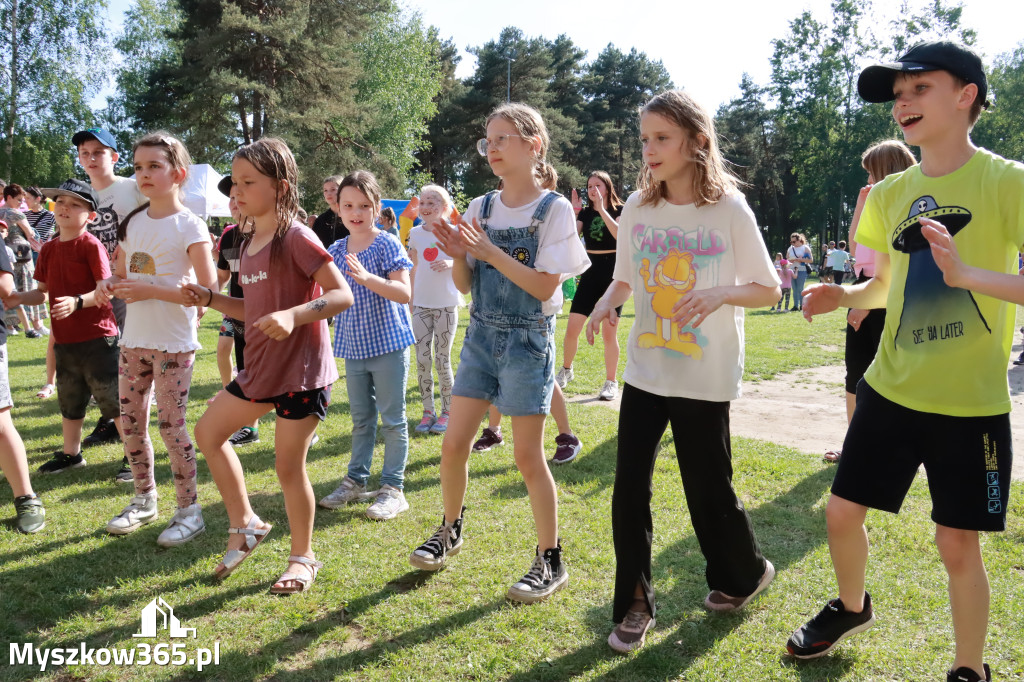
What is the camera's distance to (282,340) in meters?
3.32

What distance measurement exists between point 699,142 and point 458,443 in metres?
1.73

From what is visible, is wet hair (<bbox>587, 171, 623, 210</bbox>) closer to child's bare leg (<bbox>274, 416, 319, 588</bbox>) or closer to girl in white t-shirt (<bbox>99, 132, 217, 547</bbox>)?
girl in white t-shirt (<bbox>99, 132, 217, 547</bbox>)

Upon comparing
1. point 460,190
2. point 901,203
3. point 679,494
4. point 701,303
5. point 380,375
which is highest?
point 460,190

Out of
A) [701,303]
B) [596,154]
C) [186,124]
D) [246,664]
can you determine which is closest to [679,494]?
[701,303]

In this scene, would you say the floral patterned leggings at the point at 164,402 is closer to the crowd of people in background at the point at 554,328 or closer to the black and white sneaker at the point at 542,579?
the crowd of people in background at the point at 554,328

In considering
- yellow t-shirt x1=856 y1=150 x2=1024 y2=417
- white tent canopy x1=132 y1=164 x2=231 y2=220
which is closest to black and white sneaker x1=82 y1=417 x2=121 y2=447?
yellow t-shirt x1=856 y1=150 x2=1024 y2=417

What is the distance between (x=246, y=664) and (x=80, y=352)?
3.14m

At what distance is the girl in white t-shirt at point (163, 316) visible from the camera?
4.03m

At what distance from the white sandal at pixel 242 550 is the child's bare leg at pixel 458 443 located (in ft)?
3.32

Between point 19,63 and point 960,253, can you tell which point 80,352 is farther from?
point 19,63

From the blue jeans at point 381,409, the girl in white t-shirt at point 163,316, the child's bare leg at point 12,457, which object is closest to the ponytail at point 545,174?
the blue jeans at point 381,409

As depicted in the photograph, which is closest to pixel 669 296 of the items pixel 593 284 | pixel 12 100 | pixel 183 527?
pixel 183 527

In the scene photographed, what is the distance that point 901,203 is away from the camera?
8.52 feet

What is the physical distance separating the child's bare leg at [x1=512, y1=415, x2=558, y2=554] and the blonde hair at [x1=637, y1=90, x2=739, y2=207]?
1241mm
